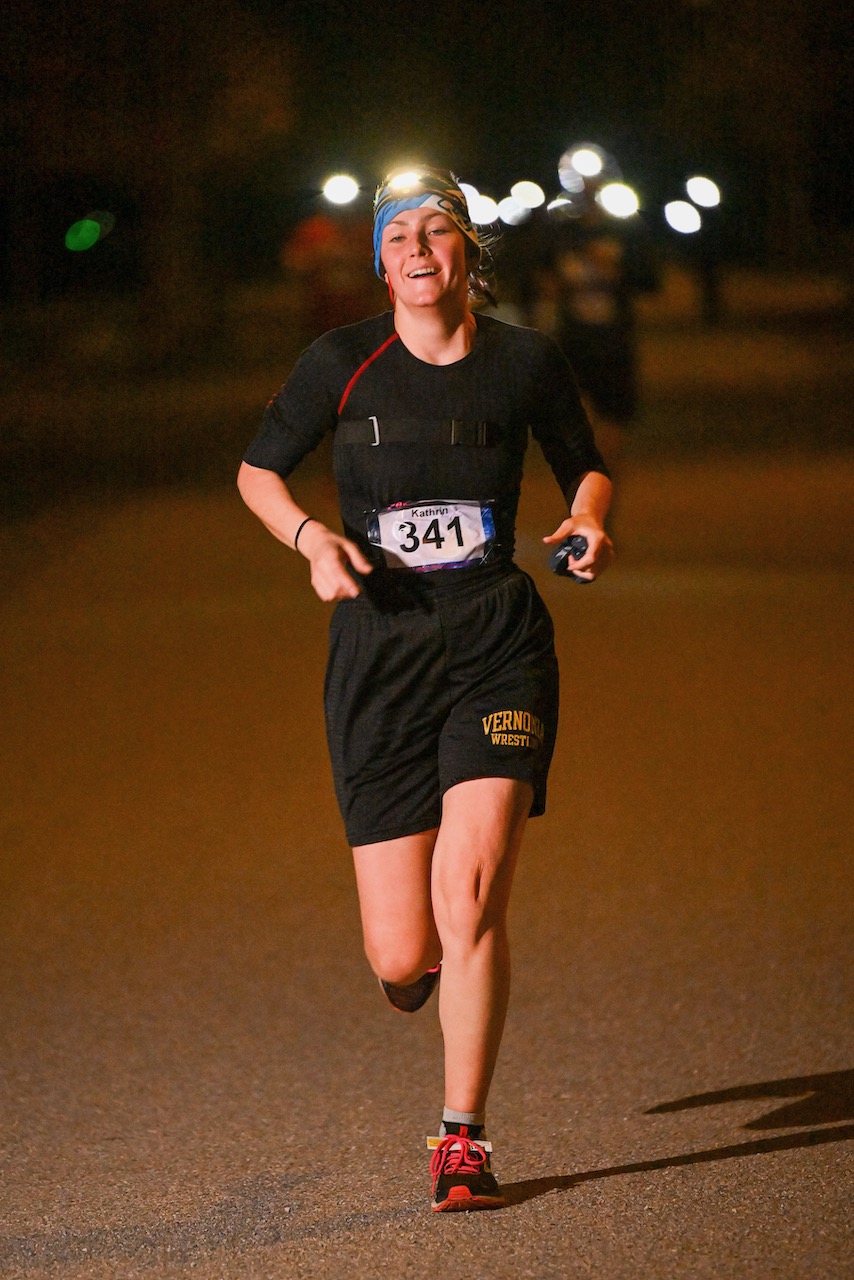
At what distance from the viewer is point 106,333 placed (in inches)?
1722

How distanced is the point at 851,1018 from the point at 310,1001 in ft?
4.87

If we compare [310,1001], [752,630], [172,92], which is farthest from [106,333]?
[310,1001]

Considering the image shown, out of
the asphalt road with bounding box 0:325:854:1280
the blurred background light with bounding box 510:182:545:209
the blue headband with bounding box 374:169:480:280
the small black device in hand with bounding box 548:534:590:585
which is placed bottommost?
the asphalt road with bounding box 0:325:854:1280

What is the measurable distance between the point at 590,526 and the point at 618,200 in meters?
9.01

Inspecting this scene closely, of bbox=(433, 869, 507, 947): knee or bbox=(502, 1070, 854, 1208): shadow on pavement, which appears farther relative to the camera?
bbox=(502, 1070, 854, 1208): shadow on pavement

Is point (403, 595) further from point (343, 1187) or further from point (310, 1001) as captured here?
point (310, 1001)

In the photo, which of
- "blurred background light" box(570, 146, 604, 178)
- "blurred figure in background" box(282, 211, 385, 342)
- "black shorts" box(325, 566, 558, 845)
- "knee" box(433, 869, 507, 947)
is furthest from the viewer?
"blurred figure in background" box(282, 211, 385, 342)

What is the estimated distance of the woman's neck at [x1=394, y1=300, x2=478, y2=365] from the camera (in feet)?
14.8

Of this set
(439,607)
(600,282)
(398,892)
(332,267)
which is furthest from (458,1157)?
(332,267)

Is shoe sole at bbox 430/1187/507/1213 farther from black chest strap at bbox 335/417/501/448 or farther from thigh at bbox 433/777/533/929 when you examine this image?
black chest strap at bbox 335/417/501/448

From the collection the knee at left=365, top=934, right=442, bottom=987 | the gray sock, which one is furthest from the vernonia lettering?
the gray sock

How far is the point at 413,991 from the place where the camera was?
4.87 metres

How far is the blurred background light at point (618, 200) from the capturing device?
1293 centimetres

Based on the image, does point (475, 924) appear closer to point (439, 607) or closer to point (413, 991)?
point (413, 991)
